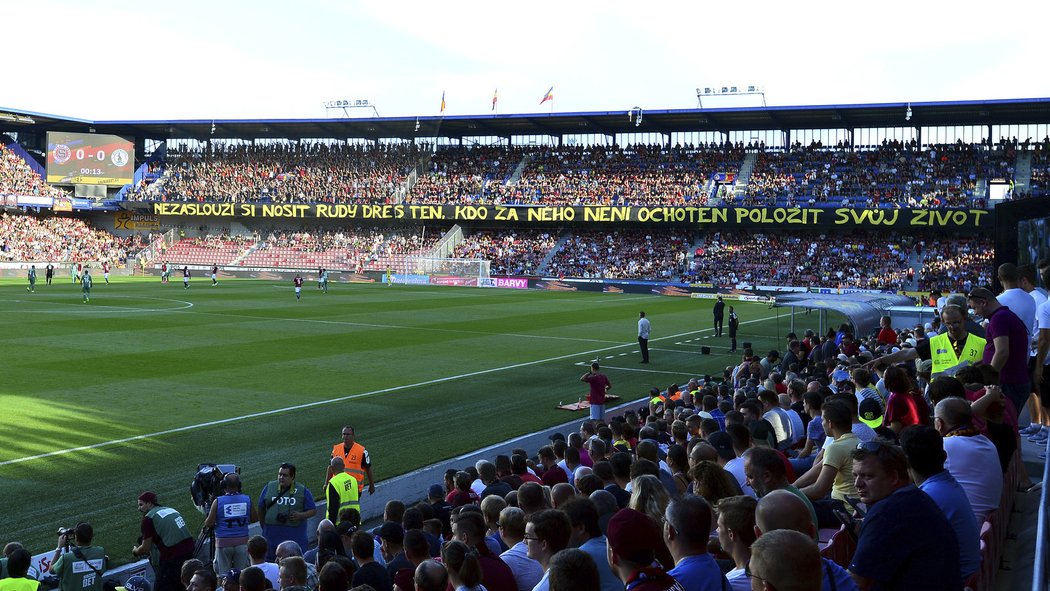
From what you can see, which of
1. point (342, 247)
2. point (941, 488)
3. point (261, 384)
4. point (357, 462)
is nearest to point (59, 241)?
point (342, 247)

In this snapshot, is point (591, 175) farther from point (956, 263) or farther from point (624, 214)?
point (956, 263)

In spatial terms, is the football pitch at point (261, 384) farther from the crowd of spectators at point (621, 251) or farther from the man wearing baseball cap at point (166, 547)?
the crowd of spectators at point (621, 251)

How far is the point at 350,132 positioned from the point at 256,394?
64.4 metres

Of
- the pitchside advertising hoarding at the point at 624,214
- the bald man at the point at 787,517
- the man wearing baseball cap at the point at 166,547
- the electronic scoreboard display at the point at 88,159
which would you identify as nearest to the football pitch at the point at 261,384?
the man wearing baseball cap at the point at 166,547

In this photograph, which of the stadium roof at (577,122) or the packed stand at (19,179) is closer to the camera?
the stadium roof at (577,122)

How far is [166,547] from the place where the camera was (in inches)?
363

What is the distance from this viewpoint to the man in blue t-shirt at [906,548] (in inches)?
170

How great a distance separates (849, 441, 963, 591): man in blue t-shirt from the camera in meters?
4.32

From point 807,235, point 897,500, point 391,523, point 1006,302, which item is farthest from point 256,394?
point 807,235

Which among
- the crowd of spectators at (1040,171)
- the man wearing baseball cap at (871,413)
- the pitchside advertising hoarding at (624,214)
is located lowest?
the man wearing baseball cap at (871,413)

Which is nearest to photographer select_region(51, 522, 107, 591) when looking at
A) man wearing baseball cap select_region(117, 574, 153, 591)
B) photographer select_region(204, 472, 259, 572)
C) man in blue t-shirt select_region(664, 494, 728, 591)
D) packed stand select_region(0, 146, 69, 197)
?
man wearing baseball cap select_region(117, 574, 153, 591)

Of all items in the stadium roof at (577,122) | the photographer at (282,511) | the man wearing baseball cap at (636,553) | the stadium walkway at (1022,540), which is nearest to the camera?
the man wearing baseball cap at (636,553)

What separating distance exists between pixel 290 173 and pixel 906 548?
84913mm

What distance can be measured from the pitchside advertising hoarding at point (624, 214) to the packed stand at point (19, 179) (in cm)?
772
